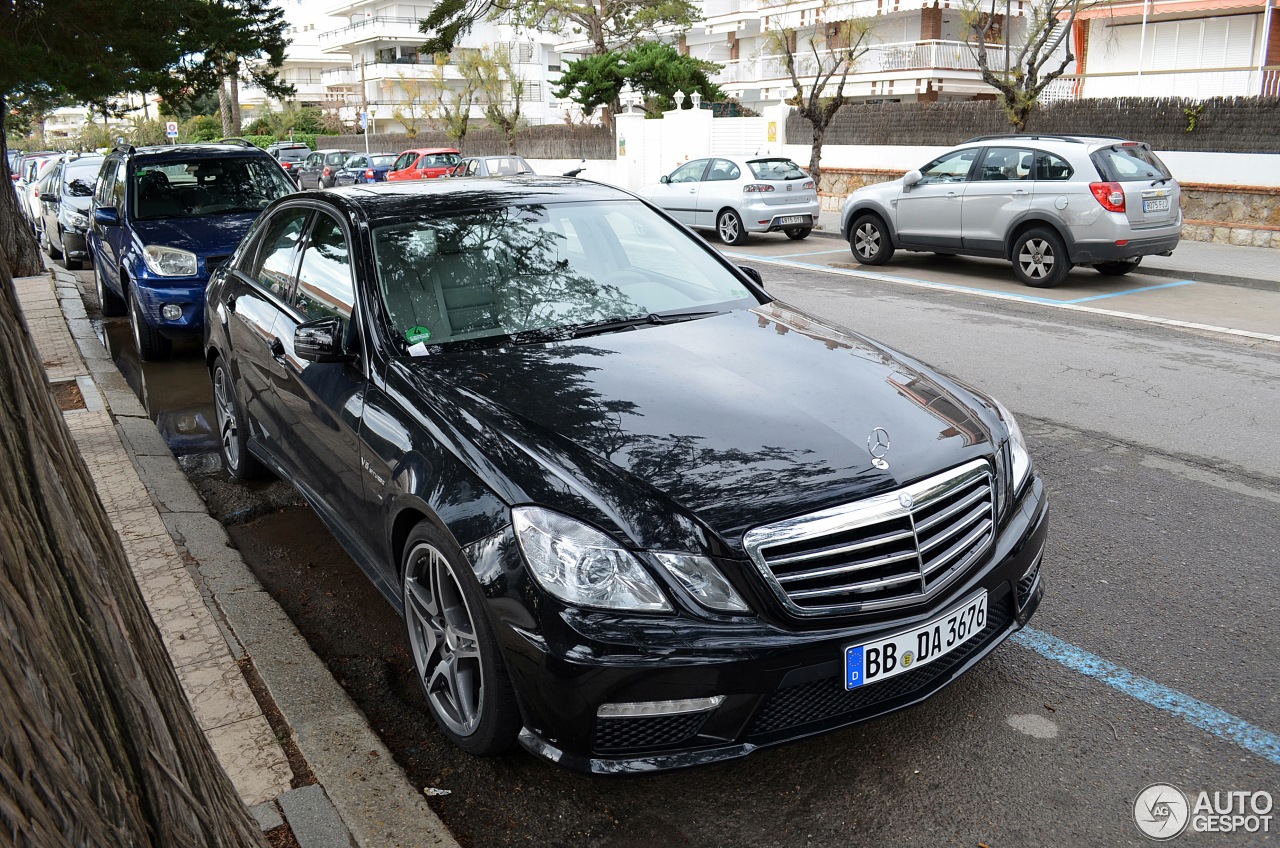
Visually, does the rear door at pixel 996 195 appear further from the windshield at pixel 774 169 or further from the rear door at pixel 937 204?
the windshield at pixel 774 169

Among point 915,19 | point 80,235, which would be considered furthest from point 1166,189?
point 915,19

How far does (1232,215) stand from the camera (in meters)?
17.2

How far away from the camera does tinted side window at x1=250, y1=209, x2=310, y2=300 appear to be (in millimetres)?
4875

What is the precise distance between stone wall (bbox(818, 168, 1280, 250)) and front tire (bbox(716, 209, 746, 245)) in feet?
23.9

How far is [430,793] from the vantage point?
10.5 feet

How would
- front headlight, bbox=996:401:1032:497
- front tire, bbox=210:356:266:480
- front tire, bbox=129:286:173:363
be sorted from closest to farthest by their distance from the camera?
front headlight, bbox=996:401:1032:497 → front tire, bbox=210:356:266:480 → front tire, bbox=129:286:173:363

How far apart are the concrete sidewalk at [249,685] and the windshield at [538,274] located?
1.33m

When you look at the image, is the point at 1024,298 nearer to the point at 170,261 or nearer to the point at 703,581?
the point at 170,261

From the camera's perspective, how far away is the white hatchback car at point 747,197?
58.2ft

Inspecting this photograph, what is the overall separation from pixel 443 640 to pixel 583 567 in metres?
0.80

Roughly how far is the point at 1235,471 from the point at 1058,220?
7.09m

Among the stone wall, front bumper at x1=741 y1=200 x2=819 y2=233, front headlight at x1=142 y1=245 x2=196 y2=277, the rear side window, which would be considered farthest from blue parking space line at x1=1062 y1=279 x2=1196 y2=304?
front headlight at x1=142 y1=245 x2=196 y2=277

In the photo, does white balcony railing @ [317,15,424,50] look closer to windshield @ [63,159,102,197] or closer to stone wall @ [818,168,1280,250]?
windshield @ [63,159,102,197]

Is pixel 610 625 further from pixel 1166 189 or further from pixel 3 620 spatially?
pixel 1166 189
